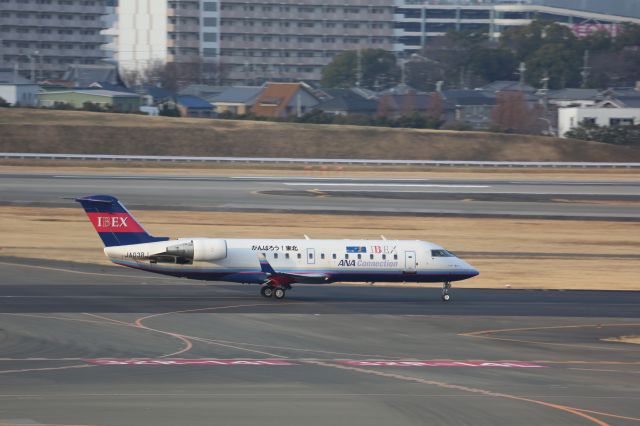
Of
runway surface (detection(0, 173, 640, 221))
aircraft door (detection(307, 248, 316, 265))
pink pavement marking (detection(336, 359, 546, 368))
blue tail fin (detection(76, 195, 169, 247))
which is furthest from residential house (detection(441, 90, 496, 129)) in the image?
pink pavement marking (detection(336, 359, 546, 368))

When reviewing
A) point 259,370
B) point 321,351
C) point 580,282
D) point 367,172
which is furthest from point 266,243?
point 367,172

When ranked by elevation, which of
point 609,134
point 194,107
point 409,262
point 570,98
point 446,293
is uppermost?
point 570,98

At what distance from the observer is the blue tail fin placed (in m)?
45.0

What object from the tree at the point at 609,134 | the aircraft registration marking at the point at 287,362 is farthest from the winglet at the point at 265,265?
the tree at the point at 609,134

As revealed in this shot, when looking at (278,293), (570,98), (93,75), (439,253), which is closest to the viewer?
(278,293)

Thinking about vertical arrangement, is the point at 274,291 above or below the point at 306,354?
above

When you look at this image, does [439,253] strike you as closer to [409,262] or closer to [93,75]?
[409,262]

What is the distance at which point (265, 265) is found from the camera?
44938 millimetres

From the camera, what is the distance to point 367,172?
108 metres

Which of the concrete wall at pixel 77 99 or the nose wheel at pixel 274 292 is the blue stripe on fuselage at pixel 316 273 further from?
the concrete wall at pixel 77 99

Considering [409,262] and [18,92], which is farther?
[18,92]

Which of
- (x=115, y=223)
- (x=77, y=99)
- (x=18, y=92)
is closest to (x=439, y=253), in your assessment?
(x=115, y=223)

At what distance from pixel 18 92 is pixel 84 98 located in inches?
408

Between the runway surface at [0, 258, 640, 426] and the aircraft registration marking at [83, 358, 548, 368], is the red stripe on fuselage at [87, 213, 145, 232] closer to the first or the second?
the runway surface at [0, 258, 640, 426]
